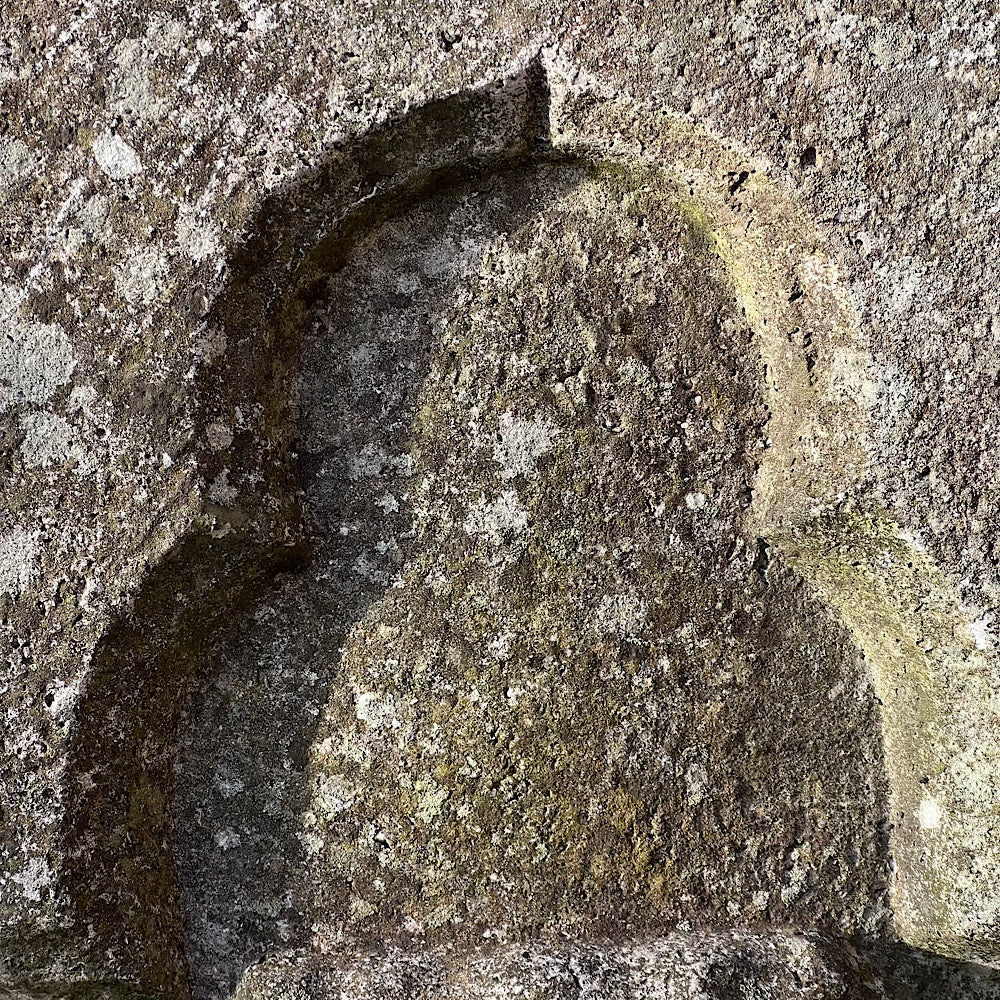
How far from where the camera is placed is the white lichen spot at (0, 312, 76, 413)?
2.07 meters

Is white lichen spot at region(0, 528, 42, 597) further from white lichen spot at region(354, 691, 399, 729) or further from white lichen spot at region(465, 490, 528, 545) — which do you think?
white lichen spot at region(465, 490, 528, 545)

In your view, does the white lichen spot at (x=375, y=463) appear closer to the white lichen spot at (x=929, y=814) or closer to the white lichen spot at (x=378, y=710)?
the white lichen spot at (x=378, y=710)

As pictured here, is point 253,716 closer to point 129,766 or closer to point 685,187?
point 129,766

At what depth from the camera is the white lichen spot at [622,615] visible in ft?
7.38

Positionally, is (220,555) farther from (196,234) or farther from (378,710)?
(196,234)

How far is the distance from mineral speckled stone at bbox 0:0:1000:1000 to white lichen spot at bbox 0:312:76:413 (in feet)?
0.04

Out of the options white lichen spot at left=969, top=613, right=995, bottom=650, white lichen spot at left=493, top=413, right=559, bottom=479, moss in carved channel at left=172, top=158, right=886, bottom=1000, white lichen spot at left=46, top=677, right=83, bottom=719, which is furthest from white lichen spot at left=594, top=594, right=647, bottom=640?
white lichen spot at left=46, top=677, right=83, bottom=719

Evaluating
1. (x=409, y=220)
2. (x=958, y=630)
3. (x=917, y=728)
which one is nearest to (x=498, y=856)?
(x=917, y=728)

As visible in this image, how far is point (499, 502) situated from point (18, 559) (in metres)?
1.11

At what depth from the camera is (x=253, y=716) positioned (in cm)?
226

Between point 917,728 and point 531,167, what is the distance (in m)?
1.68

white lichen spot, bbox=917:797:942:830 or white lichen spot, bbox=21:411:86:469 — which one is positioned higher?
white lichen spot, bbox=21:411:86:469

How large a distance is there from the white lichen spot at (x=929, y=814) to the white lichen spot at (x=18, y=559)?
2.17 m

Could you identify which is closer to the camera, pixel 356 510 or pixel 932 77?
pixel 932 77
